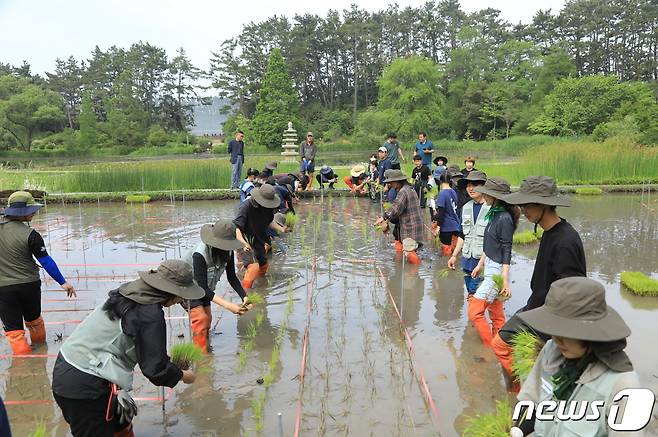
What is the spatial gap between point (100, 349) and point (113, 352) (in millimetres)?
72

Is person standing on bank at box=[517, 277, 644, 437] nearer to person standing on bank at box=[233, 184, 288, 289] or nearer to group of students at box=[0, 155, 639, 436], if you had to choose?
group of students at box=[0, 155, 639, 436]

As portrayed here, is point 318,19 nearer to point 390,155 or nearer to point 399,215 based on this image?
point 390,155

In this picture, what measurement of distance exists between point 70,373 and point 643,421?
279 centimetres

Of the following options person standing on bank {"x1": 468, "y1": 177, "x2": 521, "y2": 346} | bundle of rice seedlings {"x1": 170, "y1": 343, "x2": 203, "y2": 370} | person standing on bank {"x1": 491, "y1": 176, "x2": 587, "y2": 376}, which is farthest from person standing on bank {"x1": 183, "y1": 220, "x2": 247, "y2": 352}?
person standing on bank {"x1": 491, "y1": 176, "x2": 587, "y2": 376}

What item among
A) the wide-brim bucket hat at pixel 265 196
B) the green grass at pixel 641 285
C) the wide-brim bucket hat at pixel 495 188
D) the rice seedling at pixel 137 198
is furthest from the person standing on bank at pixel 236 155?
the wide-brim bucket hat at pixel 495 188

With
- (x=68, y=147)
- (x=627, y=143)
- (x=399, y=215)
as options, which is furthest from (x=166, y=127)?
(x=399, y=215)

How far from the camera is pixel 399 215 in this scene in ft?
26.0

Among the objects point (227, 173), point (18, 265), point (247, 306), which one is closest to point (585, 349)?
point (247, 306)

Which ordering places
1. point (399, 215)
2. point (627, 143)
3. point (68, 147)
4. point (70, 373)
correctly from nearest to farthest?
point (70, 373) → point (399, 215) → point (627, 143) → point (68, 147)

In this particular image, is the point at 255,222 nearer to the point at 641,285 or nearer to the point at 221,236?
the point at 221,236

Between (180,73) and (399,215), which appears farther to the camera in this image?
(180,73)

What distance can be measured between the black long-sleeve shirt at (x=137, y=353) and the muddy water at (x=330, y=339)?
889 mm

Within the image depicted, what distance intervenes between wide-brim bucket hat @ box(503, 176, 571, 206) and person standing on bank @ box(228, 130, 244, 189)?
11529mm

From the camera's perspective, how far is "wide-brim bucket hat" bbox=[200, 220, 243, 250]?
4695 millimetres
